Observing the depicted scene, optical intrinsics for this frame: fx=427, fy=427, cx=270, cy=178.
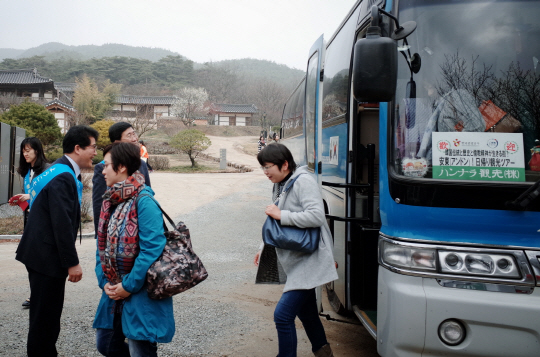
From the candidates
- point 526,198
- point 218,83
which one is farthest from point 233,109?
point 526,198

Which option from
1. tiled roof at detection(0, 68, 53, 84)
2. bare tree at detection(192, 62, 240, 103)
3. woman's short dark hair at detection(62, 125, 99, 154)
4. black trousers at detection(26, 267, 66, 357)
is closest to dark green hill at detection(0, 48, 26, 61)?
bare tree at detection(192, 62, 240, 103)

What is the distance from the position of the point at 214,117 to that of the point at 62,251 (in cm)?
5722

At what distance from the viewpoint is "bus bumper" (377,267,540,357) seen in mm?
2256

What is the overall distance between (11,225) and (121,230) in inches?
362

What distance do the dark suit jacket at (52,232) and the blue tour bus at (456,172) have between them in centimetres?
201

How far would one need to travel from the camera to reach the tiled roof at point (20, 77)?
45.0 meters

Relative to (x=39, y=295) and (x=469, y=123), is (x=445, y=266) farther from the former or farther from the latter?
(x=39, y=295)

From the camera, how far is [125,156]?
8.06 ft

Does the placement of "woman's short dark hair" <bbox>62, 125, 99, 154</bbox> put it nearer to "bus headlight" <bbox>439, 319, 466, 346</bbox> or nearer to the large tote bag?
the large tote bag

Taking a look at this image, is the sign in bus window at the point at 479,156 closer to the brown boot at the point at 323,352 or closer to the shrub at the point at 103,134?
the brown boot at the point at 323,352

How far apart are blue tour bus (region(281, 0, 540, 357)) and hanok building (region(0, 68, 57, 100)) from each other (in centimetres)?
4968

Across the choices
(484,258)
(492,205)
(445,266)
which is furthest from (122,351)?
(492,205)

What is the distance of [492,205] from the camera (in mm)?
2424

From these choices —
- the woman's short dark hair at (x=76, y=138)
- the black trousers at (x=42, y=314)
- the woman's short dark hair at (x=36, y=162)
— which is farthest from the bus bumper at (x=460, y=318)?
the woman's short dark hair at (x=36, y=162)
